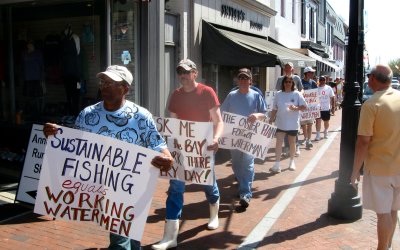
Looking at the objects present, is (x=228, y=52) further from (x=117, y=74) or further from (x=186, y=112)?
(x=117, y=74)

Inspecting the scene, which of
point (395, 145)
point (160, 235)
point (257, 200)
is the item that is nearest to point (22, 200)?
point (160, 235)

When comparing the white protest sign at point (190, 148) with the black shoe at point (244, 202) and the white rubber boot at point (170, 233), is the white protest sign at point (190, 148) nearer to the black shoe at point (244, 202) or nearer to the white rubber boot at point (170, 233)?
the white rubber boot at point (170, 233)

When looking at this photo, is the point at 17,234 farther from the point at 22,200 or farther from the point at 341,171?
the point at 341,171

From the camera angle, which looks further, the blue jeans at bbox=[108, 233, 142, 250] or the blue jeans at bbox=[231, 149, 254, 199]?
the blue jeans at bbox=[231, 149, 254, 199]

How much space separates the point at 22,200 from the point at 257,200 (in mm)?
3198

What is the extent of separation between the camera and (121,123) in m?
3.59

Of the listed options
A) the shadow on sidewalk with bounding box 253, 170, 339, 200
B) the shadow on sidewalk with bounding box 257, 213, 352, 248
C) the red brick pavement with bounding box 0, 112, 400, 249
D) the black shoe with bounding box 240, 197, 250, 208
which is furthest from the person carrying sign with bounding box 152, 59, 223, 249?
the shadow on sidewalk with bounding box 253, 170, 339, 200

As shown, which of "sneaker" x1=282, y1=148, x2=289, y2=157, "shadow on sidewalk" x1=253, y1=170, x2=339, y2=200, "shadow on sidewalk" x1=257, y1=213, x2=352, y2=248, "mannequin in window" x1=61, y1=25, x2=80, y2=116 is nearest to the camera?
"shadow on sidewalk" x1=257, y1=213, x2=352, y2=248

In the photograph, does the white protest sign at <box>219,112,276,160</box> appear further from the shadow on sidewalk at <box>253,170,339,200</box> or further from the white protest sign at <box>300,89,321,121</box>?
the white protest sign at <box>300,89,321,121</box>

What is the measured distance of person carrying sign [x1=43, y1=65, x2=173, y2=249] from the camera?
11.5ft

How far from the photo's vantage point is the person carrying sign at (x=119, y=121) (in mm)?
3516

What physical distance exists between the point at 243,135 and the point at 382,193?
2.54 m

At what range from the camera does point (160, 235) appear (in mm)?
5262

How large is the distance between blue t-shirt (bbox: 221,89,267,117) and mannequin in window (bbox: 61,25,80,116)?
14.3 feet
